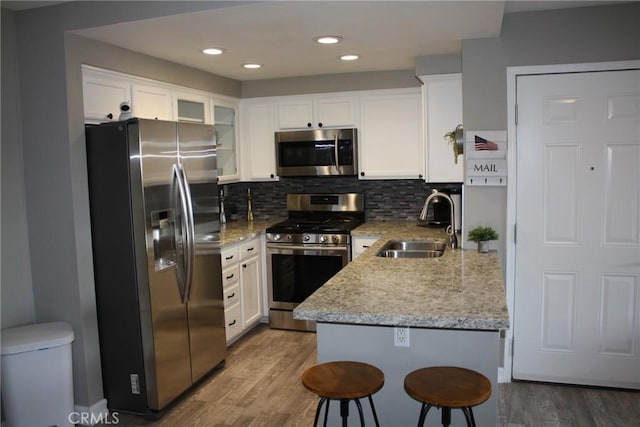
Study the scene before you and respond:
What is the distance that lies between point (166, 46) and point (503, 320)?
8.82 ft

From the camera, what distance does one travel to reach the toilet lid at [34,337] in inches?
109

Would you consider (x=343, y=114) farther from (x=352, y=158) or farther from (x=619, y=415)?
(x=619, y=415)

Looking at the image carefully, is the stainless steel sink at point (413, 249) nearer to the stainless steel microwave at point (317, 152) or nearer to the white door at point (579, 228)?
the white door at point (579, 228)

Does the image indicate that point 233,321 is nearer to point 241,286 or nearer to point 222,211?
point 241,286

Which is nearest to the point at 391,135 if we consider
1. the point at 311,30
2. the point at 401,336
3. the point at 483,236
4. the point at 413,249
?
the point at 413,249

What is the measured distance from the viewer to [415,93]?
459 cm

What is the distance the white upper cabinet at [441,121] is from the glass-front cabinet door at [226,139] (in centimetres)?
183

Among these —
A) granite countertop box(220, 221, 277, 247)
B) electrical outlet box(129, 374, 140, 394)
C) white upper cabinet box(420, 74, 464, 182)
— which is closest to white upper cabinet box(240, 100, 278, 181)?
granite countertop box(220, 221, 277, 247)

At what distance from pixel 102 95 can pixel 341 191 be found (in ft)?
8.27

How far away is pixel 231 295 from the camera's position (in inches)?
168

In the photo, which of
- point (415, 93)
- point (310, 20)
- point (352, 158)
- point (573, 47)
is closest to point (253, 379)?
point (352, 158)

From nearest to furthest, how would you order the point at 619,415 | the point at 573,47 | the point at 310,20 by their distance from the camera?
the point at 310,20, the point at 619,415, the point at 573,47

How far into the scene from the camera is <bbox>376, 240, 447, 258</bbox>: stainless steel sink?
146 inches

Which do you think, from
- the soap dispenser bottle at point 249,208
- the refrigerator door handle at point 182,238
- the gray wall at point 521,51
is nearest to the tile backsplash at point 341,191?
the soap dispenser bottle at point 249,208
